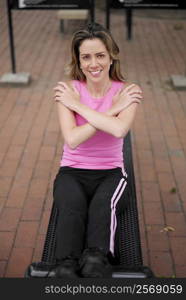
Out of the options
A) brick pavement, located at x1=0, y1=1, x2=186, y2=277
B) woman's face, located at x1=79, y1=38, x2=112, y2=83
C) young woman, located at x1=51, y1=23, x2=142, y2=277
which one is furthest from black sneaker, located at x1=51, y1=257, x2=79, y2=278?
woman's face, located at x1=79, y1=38, x2=112, y2=83

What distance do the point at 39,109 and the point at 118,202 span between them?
10.8 feet

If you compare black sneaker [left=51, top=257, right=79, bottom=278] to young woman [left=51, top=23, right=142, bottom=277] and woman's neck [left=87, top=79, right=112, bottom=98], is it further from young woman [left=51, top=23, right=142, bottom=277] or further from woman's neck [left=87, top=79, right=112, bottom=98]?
woman's neck [left=87, top=79, right=112, bottom=98]

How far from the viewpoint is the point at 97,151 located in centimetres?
278

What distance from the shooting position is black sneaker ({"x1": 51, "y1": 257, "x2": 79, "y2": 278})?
6.43 ft

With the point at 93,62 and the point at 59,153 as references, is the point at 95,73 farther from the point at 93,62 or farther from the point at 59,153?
the point at 59,153

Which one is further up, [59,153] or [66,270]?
[66,270]

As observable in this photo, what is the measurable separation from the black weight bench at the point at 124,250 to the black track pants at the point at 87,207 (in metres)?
0.08

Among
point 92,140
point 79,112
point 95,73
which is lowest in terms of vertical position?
point 92,140

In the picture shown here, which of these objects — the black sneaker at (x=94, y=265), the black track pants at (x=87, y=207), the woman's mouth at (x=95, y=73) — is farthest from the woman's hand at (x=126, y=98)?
the black sneaker at (x=94, y=265)

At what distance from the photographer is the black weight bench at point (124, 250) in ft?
6.55

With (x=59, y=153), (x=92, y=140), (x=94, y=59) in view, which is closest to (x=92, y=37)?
(x=94, y=59)

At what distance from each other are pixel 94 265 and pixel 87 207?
0.57 metres

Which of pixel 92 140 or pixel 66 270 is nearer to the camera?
pixel 66 270

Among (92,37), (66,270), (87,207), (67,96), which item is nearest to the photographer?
(66,270)
